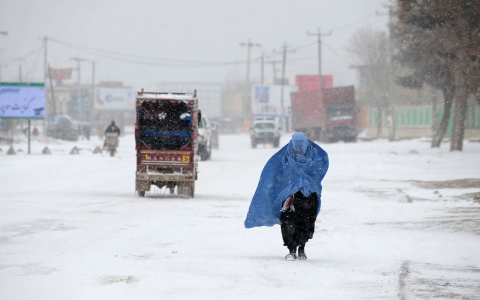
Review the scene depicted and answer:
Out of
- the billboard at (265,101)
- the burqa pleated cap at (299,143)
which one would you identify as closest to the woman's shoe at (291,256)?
the burqa pleated cap at (299,143)

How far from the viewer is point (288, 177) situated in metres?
10.6

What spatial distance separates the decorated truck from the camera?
67.9 ft

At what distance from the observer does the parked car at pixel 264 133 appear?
6200 cm

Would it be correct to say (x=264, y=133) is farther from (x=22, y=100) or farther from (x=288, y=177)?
(x=288, y=177)

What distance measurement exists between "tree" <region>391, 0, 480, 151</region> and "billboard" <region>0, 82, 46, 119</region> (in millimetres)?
18853

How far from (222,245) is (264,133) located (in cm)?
5045

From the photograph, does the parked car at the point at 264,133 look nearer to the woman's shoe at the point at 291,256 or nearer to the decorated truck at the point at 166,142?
the decorated truck at the point at 166,142

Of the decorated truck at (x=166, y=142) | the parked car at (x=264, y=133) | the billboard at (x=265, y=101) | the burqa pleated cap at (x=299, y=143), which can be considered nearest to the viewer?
the burqa pleated cap at (x=299, y=143)

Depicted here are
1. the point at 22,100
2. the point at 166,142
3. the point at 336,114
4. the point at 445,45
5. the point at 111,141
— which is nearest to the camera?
the point at 166,142

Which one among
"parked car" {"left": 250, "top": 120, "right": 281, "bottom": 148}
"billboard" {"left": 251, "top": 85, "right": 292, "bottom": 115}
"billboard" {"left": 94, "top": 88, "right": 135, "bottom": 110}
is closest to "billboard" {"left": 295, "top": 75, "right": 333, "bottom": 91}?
"billboard" {"left": 94, "top": 88, "right": 135, "bottom": 110}

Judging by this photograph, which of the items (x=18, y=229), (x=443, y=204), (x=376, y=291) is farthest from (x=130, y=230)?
(x=443, y=204)

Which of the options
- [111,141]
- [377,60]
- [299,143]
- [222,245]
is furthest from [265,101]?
[299,143]

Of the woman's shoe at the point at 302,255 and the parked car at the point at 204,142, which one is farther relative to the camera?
the parked car at the point at 204,142

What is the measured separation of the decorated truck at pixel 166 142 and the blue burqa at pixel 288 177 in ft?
32.8
